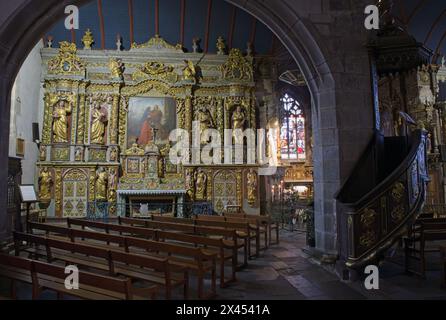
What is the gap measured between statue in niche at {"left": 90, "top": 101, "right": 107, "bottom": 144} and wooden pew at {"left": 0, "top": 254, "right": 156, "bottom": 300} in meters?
10.1

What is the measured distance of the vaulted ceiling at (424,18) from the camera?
1425 centimetres

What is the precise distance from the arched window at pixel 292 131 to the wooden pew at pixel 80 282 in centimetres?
1615

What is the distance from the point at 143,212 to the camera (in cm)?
1198

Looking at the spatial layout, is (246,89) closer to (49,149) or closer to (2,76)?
(49,149)

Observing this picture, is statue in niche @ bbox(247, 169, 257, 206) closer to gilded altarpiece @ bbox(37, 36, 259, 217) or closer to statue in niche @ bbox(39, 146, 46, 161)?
gilded altarpiece @ bbox(37, 36, 259, 217)

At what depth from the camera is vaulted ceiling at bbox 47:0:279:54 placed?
13344 mm

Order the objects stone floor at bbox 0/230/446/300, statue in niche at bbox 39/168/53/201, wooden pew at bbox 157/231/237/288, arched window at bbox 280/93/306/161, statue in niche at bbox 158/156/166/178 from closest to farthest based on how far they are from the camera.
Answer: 1. stone floor at bbox 0/230/446/300
2. wooden pew at bbox 157/231/237/288
3. statue in niche at bbox 39/168/53/201
4. statue in niche at bbox 158/156/166/178
5. arched window at bbox 280/93/306/161

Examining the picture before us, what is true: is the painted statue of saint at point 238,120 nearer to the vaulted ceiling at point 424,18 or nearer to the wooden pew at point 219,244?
the vaulted ceiling at point 424,18

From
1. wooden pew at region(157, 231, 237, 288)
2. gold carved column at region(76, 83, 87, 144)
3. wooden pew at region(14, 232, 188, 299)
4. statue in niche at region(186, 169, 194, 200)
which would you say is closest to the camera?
wooden pew at region(14, 232, 188, 299)

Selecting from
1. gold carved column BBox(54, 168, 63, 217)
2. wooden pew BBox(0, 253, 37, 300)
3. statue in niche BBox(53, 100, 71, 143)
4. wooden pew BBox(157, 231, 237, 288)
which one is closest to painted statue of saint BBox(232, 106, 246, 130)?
statue in niche BBox(53, 100, 71, 143)

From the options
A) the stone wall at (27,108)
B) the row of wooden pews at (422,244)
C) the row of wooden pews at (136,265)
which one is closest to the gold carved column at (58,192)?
the stone wall at (27,108)

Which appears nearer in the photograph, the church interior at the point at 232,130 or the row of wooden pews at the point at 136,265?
the row of wooden pews at the point at 136,265
